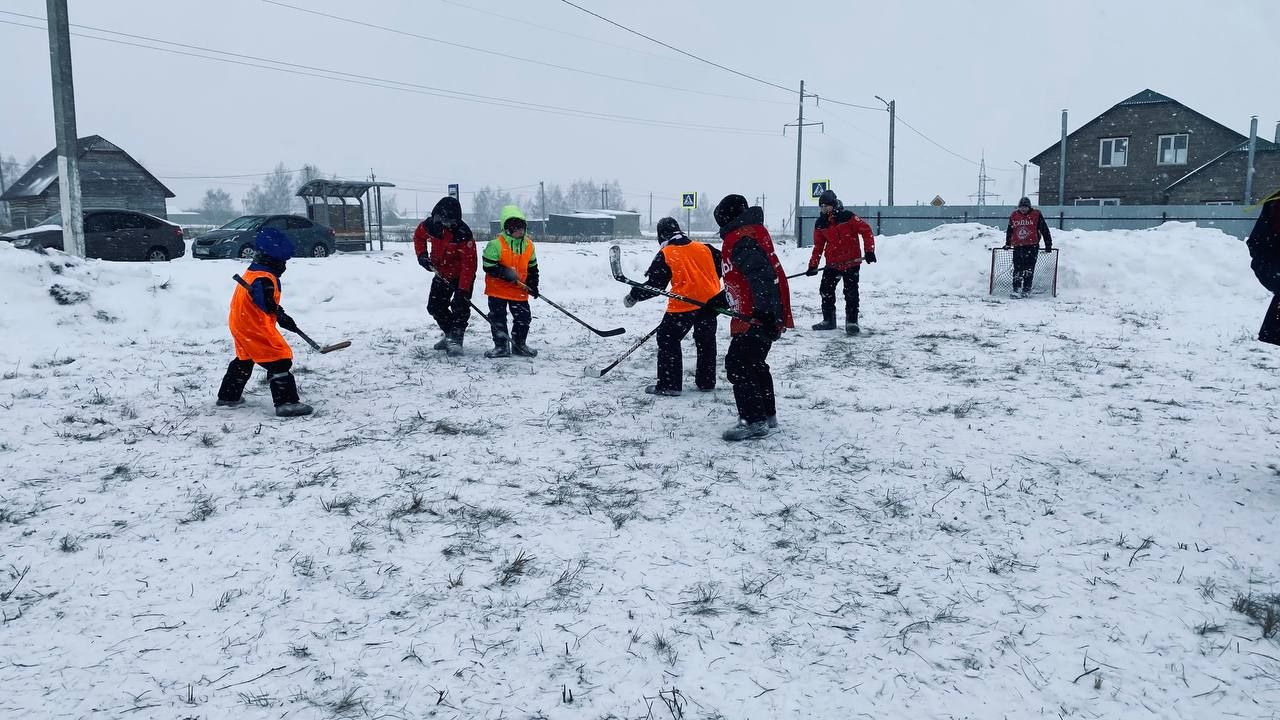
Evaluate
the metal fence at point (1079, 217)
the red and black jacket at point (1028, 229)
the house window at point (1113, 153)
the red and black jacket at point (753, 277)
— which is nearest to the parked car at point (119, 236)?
the red and black jacket at point (753, 277)

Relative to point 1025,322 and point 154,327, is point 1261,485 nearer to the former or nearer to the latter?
point 1025,322

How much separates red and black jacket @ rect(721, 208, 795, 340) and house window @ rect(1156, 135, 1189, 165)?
127ft

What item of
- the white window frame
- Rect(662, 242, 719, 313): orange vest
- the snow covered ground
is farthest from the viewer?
the white window frame

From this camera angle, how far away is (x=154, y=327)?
938cm

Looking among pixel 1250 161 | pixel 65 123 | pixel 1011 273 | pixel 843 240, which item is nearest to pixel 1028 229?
pixel 1011 273

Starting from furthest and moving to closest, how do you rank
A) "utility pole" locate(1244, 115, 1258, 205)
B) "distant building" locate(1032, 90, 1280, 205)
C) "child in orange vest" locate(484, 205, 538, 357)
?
"distant building" locate(1032, 90, 1280, 205), "utility pole" locate(1244, 115, 1258, 205), "child in orange vest" locate(484, 205, 538, 357)

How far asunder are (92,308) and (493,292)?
5.37 meters

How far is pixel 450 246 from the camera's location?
8070 millimetres

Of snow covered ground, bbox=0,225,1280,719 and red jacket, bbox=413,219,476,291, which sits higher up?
red jacket, bbox=413,219,476,291

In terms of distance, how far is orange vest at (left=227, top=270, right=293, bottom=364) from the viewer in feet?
18.1

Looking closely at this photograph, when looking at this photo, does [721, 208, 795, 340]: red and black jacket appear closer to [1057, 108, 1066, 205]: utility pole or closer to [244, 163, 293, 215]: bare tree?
[1057, 108, 1066, 205]: utility pole

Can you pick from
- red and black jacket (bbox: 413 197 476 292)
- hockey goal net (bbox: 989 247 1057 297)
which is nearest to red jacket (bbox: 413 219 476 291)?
red and black jacket (bbox: 413 197 476 292)

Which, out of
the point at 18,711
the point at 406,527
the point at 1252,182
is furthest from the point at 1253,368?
the point at 1252,182

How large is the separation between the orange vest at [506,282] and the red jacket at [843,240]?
3760 mm
